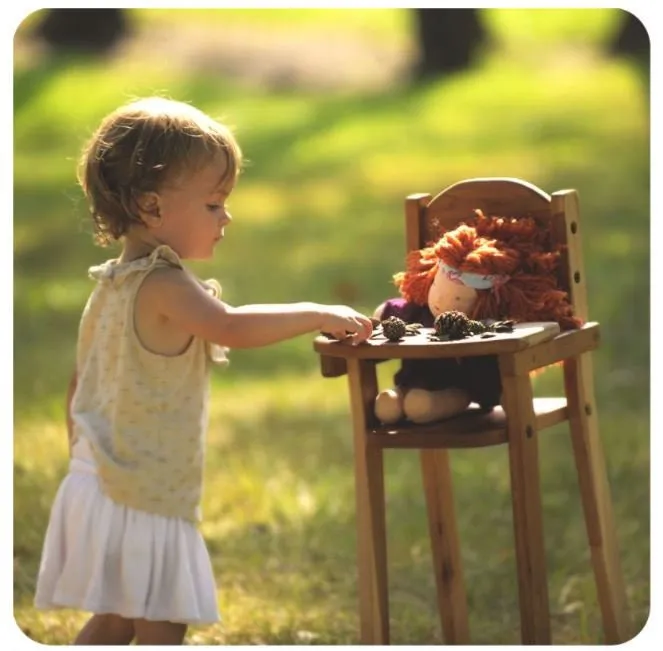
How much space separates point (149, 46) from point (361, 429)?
9091 millimetres

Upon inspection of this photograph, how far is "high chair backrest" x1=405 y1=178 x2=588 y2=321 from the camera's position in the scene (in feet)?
12.8

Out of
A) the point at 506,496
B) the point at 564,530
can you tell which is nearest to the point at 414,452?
the point at 506,496

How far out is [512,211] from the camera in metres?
3.97

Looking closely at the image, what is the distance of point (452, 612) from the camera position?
4.20m

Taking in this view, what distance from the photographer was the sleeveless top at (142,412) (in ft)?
11.9

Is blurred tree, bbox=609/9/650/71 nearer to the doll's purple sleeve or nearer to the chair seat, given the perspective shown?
the doll's purple sleeve

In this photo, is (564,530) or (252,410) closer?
(564,530)

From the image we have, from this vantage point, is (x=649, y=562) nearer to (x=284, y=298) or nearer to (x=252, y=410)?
(x=252, y=410)

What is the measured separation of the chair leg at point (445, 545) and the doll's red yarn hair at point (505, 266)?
1.73ft

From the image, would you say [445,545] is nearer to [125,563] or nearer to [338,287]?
[125,563]

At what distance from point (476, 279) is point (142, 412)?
2.99 feet

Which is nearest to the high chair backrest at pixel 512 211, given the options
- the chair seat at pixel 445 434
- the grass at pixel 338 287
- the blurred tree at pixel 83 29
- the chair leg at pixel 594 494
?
the chair leg at pixel 594 494

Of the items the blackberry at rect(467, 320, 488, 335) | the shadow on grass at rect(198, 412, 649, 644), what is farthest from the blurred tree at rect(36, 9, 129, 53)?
the blackberry at rect(467, 320, 488, 335)

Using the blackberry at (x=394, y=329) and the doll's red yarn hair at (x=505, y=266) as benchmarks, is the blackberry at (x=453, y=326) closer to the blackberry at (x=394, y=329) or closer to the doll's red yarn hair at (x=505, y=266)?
the blackberry at (x=394, y=329)
